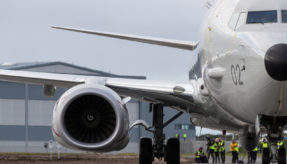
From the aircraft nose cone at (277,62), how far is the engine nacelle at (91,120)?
9.77 ft

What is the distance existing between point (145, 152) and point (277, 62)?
22.9ft

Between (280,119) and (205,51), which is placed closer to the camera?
(280,119)

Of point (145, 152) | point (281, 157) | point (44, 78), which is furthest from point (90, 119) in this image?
point (281, 157)

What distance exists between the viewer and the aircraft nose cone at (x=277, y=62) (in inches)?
369

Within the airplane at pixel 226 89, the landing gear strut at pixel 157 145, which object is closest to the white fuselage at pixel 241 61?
the airplane at pixel 226 89

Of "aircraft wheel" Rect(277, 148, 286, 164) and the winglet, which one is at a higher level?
the winglet

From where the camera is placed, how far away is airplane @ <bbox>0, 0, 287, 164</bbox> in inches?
389

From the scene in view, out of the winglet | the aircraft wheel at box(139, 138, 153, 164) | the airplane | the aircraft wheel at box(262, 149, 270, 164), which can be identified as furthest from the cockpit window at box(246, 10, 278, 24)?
the aircraft wheel at box(262, 149, 270, 164)

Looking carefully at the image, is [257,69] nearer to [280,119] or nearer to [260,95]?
[260,95]

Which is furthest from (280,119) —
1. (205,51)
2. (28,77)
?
(28,77)

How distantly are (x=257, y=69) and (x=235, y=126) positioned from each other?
141 inches

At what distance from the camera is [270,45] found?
9758mm

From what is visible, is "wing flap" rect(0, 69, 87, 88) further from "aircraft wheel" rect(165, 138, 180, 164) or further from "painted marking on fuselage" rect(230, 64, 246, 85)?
"painted marking on fuselage" rect(230, 64, 246, 85)

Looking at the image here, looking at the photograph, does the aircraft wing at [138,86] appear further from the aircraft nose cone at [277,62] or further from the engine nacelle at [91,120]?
the aircraft nose cone at [277,62]
